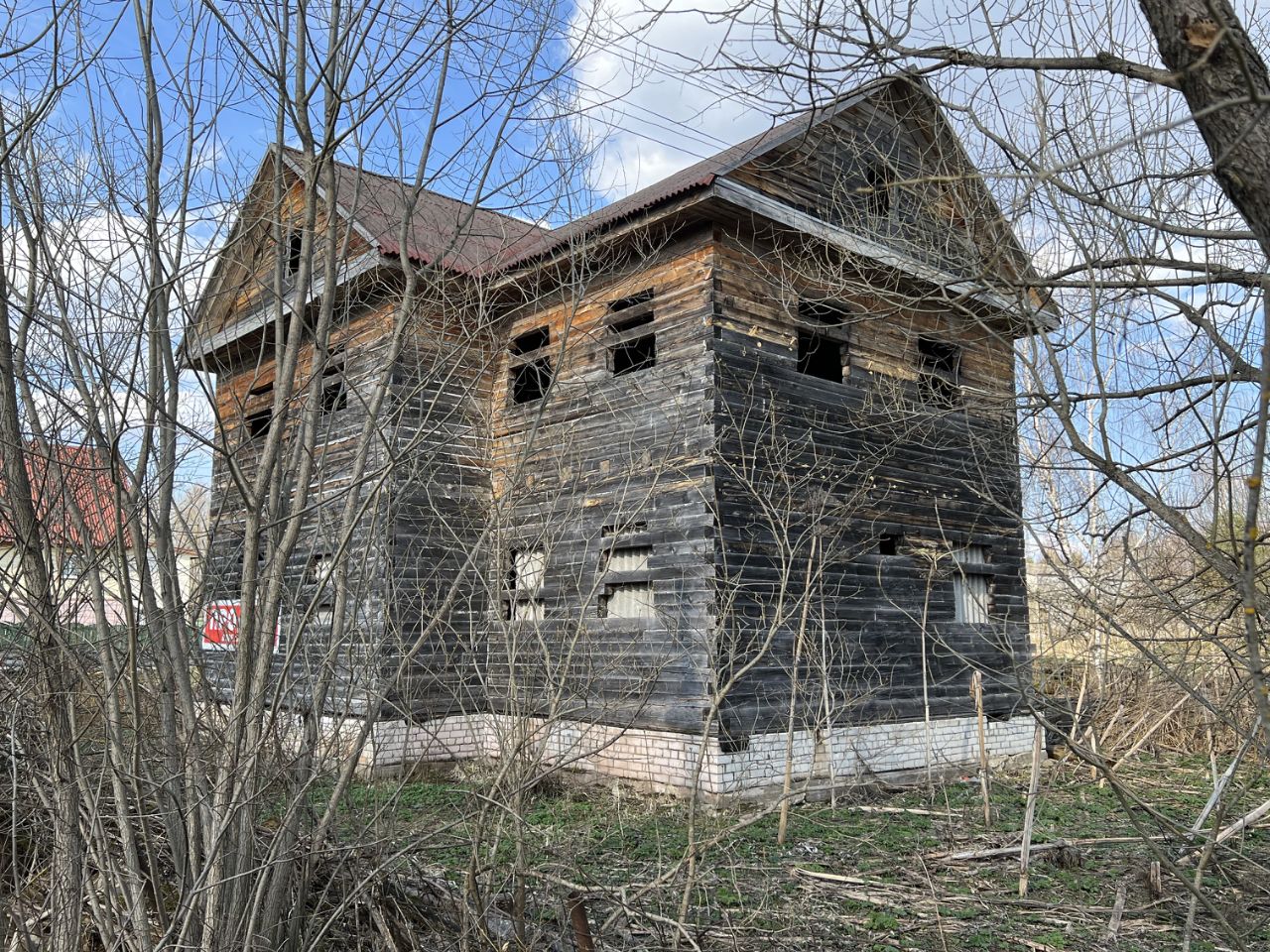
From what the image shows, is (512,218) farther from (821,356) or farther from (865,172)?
(821,356)

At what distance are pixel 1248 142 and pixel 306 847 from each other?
452cm

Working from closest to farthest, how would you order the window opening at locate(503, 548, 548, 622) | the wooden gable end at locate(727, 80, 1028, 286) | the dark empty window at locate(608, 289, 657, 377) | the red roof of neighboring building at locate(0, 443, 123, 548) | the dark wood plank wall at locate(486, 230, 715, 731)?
the red roof of neighboring building at locate(0, 443, 123, 548) < the window opening at locate(503, 548, 548, 622) < the wooden gable end at locate(727, 80, 1028, 286) < the dark wood plank wall at locate(486, 230, 715, 731) < the dark empty window at locate(608, 289, 657, 377)

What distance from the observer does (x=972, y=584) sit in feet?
43.0

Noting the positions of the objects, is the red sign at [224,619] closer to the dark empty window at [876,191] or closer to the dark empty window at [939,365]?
the dark empty window at [876,191]

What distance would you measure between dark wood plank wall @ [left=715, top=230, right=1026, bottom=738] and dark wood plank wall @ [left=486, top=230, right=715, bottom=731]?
306mm

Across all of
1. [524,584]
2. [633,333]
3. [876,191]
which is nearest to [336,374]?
[524,584]

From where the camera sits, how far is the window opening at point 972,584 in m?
12.9


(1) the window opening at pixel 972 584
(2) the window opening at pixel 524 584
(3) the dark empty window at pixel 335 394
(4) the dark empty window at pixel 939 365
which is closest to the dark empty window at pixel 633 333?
(2) the window opening at pixel 524 584

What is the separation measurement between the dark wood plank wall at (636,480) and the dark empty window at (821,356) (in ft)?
6.53

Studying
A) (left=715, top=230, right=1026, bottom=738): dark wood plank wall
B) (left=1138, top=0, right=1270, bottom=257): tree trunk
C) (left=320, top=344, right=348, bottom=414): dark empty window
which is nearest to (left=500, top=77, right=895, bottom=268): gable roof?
(left=715, top=230, right=1026, bottom=738): dark wood plank wall

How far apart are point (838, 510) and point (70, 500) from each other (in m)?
8.75

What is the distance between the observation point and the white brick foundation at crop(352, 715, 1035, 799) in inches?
394

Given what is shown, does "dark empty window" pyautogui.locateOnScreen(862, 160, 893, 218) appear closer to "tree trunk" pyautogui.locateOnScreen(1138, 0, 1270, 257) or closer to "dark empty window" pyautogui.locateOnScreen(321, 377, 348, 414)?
"tree trunk" pyautogui.locateOnScreen(1138, 0, 1270, 257)

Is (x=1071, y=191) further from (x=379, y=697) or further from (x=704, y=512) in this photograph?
(x=704, y=512)
